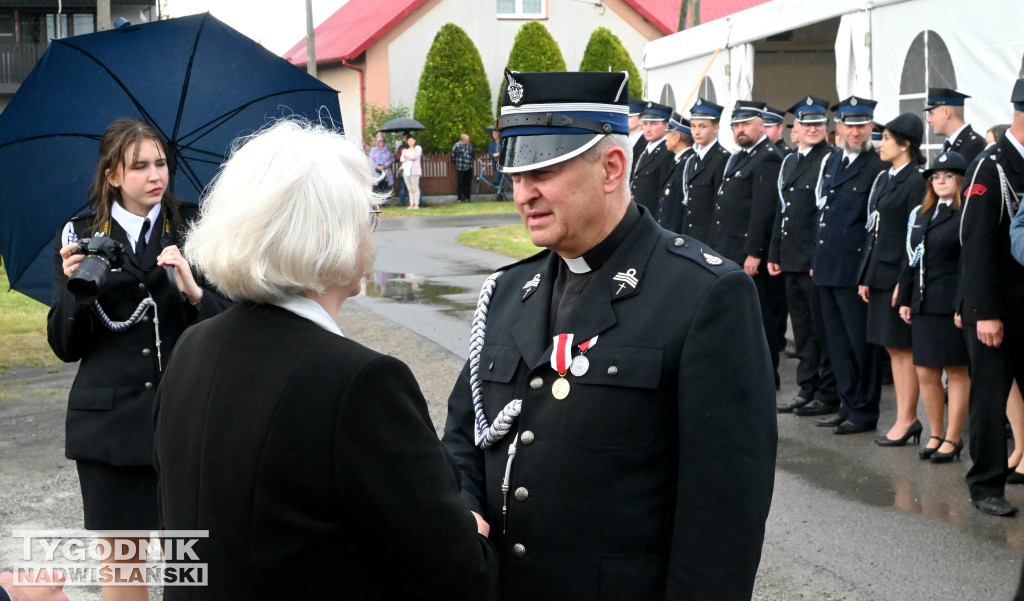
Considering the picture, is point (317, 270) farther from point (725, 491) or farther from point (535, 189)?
point (725, 491)

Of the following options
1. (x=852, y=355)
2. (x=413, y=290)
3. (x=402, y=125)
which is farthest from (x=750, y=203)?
(x=402, y=125)

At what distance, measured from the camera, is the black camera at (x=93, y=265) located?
3537 millimetres

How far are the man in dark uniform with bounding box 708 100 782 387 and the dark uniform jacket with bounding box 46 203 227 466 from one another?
6.21 meters

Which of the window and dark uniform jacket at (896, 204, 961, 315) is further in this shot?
the window

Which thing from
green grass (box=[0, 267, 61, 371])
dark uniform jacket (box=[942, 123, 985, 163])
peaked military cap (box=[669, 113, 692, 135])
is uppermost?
peaked military cap (box=[669, 113, 692, 135])

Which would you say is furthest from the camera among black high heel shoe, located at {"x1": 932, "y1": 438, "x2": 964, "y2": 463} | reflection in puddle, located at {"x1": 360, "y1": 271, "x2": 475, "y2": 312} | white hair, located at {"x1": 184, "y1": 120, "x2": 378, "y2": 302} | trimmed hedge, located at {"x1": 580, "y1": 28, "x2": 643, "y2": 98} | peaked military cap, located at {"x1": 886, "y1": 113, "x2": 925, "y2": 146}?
trimmed hedge, located at {"x1": 580, "y1": 28, "x2": 643, "y2": 98}

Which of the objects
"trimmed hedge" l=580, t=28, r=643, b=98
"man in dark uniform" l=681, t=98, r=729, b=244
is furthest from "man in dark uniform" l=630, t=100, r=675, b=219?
"trimmed hedge" l=580, t=28, r=643, b=98

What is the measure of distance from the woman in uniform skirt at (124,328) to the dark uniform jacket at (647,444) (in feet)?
5.79

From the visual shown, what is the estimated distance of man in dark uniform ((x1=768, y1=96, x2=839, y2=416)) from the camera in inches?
336

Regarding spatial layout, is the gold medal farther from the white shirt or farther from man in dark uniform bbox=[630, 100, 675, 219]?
man in dark uniform bbox=[630, 100, 675, 219]

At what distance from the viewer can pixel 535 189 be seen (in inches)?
102

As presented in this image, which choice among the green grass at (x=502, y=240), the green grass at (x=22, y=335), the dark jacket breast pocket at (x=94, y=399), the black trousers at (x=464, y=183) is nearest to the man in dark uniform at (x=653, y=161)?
the green grass at (x=502, y=240)

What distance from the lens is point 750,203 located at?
978 cm

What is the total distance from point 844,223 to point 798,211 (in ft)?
→ 2.53
